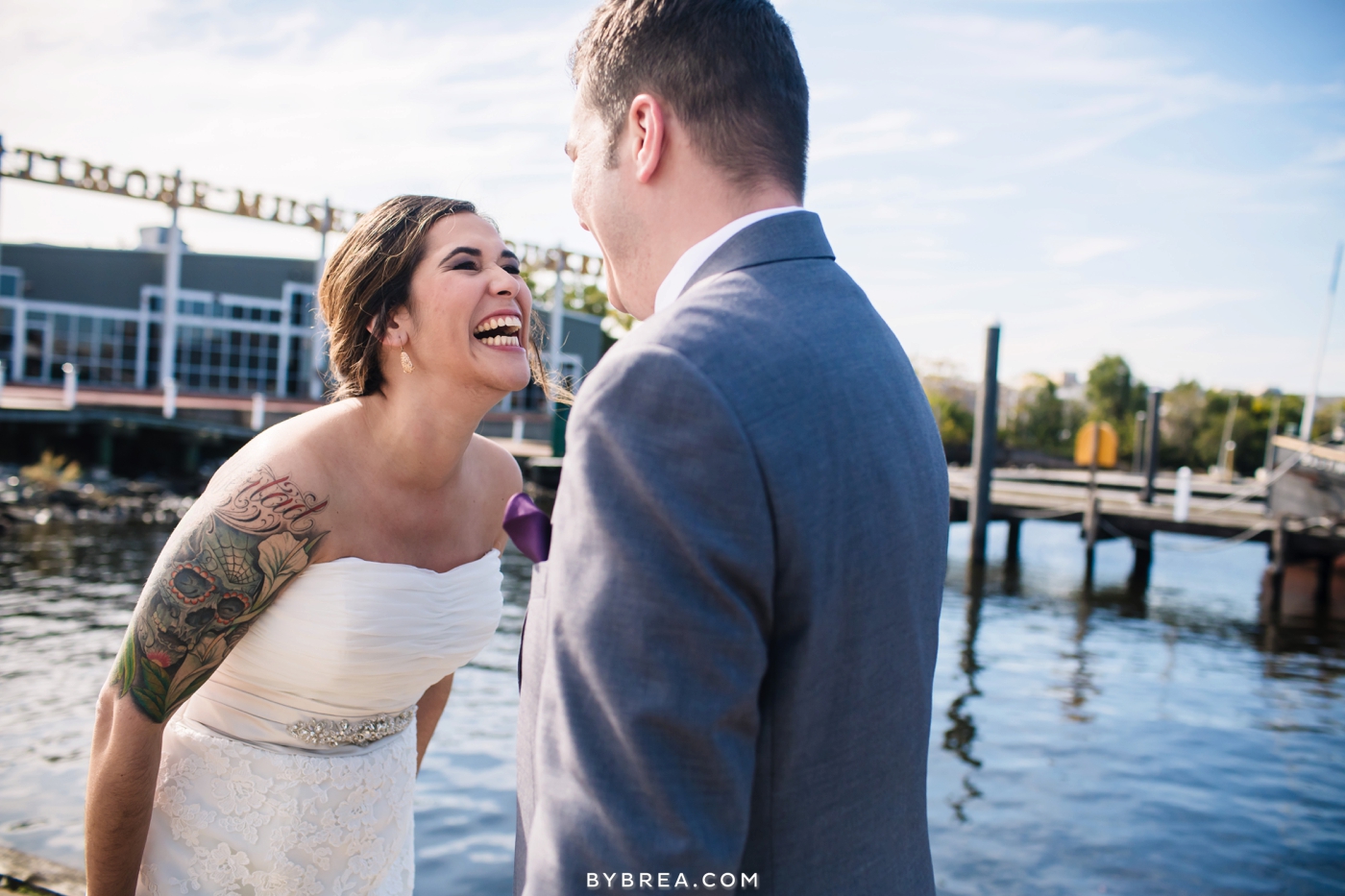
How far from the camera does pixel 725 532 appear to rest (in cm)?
94

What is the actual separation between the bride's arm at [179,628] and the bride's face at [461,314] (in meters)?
0.50

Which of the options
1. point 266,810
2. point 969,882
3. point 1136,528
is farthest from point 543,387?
point 1136,528

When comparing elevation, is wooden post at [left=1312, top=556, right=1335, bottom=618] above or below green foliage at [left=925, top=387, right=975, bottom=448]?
below

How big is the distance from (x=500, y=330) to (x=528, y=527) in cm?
134

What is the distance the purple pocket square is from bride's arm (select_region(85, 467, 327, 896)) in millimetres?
1089

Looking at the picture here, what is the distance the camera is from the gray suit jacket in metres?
0.92

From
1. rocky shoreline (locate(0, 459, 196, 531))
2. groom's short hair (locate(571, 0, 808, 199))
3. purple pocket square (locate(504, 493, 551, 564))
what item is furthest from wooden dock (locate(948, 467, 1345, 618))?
purple pocket square (locate(504, 493, 551, 564))

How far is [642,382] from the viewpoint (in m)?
0.98

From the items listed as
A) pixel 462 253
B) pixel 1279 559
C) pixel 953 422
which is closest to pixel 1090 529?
pixel 1279 559

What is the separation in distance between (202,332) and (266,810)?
102ft

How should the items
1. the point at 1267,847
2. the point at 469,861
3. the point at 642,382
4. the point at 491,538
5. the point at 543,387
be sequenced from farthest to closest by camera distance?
1. the point at 1267,847
2. the point at 469,861
3. the point at 543,387
4. the point at 491,538
5. the point at 642,382

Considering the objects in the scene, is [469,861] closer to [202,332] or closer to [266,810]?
[266,810]

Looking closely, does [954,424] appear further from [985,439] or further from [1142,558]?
[985,439]

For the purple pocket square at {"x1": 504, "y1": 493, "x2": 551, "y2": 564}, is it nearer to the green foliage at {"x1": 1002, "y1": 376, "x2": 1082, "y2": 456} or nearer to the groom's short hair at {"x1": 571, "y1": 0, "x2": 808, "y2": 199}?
the groom's short hair at {"x1": 571, "y1": 0, "x2": 808, "y2": 199}
